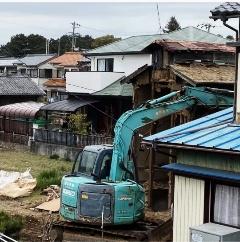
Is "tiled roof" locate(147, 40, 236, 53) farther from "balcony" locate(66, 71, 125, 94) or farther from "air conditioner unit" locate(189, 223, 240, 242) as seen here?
"balcony" locate(66, 71, 125, 94)

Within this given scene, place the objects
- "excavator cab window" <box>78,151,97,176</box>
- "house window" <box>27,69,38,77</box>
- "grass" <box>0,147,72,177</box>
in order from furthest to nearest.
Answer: "house window" <box>27,69,38,77</box>
"grass" <box>0,147,72,177</box>
"excavator cab window" <box>78,151,97,176</box>

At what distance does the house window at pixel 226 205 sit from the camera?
1062 cm

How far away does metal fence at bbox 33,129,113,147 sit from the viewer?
→ 29.8 meters

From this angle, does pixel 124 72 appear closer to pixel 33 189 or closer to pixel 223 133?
pixel 33 189

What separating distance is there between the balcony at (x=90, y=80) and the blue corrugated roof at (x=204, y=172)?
952 inches

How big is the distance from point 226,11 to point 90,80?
81.4 ft

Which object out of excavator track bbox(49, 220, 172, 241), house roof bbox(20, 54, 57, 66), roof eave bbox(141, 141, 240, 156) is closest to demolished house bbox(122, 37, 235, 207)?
excavator track bbox(49, 220, 172, 241)

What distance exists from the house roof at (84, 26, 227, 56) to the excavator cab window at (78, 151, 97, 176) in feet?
64.8

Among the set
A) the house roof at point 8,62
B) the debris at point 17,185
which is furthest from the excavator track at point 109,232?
the house roof at point 8,62

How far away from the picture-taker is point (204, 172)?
1095cm

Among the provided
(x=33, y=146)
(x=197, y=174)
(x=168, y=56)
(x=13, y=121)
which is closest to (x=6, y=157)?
(x=33, y=146)

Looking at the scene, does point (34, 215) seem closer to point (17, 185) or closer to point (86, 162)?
point (17, 185)

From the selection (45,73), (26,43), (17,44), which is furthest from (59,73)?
(17,44)

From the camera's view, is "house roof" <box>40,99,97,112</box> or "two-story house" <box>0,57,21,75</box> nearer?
"house roof" <box>40,99,97,112</box>
